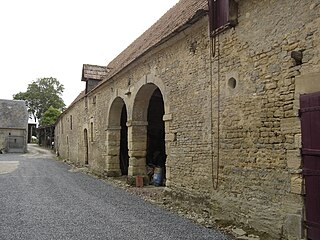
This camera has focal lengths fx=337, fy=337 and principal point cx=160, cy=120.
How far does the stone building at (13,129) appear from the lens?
133ft

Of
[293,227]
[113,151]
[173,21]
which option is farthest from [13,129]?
[293,227]

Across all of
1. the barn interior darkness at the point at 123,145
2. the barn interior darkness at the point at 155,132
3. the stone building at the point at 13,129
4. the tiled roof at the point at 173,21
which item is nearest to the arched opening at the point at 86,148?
the barn interior darkness at the point at 123,145

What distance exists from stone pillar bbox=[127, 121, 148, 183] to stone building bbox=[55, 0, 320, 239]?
2257mm

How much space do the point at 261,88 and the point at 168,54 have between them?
3574 millimetres

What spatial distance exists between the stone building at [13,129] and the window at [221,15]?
37.7m

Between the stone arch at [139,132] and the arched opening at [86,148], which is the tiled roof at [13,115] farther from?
the stone arch at [139,132]


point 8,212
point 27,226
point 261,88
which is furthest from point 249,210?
point 8,212

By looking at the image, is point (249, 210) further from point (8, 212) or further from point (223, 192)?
point (8, 212)

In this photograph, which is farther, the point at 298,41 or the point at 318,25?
the point at 298,41

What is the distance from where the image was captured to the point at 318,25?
4379 mm

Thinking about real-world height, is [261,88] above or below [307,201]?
above

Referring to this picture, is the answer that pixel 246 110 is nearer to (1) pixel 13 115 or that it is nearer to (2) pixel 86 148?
(2) pixel 86 148

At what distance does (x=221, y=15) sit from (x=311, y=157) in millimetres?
3197

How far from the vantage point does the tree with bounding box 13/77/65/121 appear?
61281 mm
